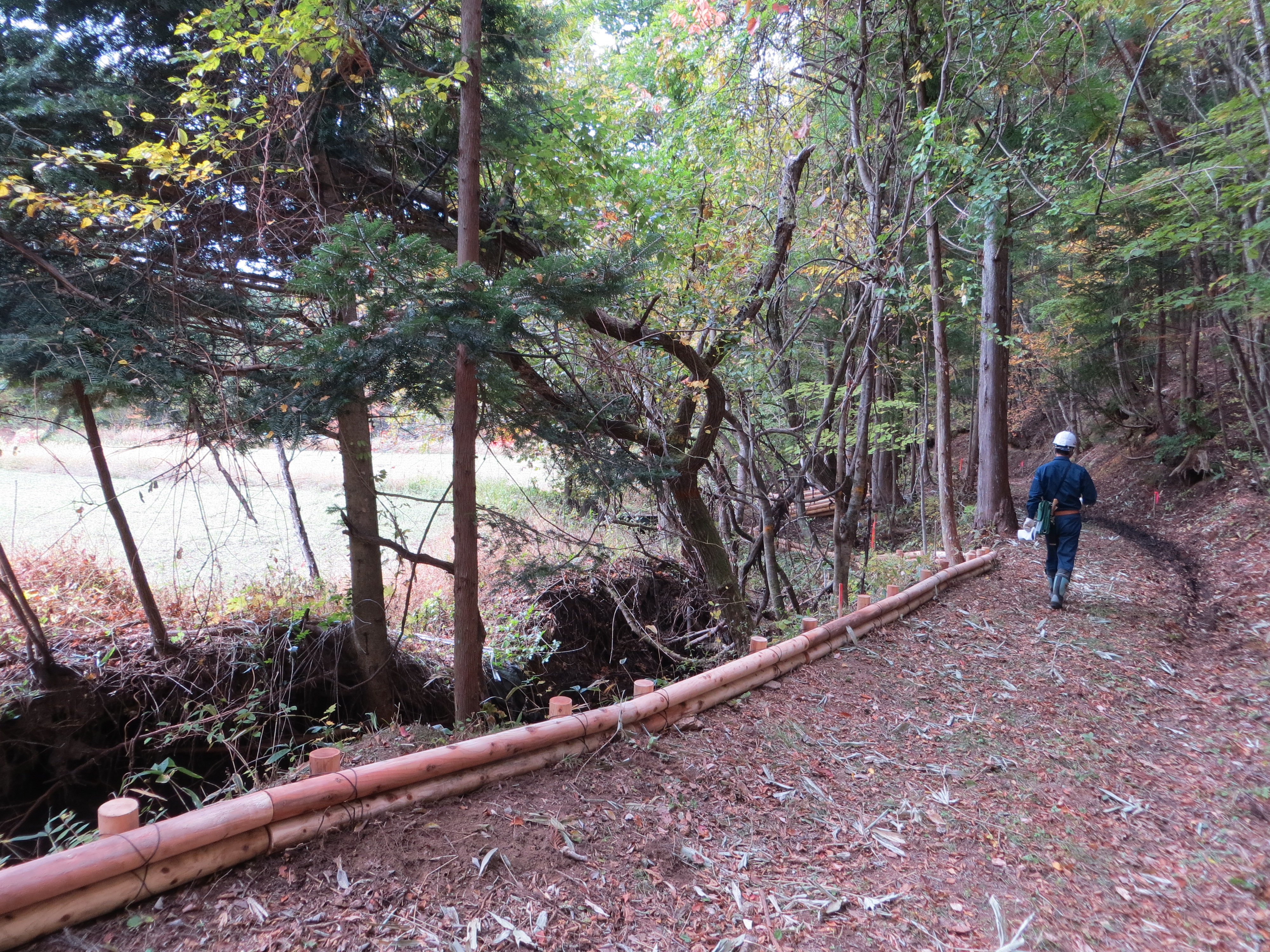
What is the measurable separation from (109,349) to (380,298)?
2.37 m

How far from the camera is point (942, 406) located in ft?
25.6

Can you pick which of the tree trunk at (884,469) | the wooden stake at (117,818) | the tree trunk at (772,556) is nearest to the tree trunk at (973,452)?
the tree trunk at (884,469)

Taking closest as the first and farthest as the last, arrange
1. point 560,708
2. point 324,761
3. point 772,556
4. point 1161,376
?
1. point 324,761
2. point 560,708
3. point 772,556
4. point 1161,376

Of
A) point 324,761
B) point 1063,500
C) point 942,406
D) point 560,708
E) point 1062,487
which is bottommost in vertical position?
point 560,708

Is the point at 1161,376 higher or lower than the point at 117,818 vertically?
higher

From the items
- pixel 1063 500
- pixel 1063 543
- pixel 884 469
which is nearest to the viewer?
pixel 1063 500

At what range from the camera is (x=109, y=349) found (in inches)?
160

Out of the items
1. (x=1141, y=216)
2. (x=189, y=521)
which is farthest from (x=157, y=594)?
(x=1141, y=216)

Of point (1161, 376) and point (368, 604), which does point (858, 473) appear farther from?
point (1161, 376)

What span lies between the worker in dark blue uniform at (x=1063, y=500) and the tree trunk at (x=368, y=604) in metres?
6.37

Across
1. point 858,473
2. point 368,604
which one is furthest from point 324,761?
point 858,473

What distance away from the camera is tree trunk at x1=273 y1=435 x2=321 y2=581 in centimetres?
642

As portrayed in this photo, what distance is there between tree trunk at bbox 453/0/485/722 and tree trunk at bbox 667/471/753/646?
3.12 m

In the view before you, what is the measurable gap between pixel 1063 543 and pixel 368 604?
702 cm
